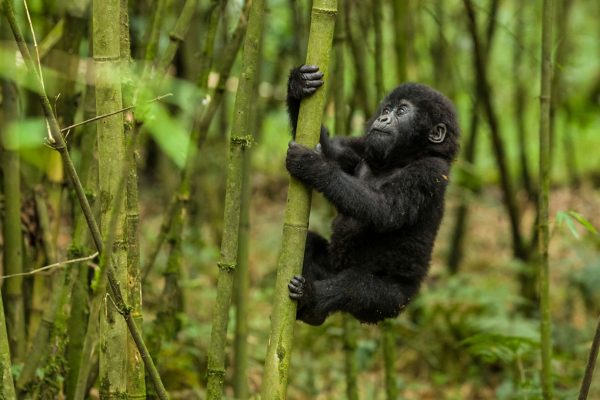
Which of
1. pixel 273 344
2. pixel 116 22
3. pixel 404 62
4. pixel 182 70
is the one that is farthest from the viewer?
pixel 182 70

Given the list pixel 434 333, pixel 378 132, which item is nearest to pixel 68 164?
pixel 378 132

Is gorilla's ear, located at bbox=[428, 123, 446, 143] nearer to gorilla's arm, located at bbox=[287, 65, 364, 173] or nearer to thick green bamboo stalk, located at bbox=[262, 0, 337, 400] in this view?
gorilla's arm, located at bbox=[287, 65, 364, 173]

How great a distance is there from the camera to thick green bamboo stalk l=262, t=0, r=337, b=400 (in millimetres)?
2541

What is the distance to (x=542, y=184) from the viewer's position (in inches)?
139

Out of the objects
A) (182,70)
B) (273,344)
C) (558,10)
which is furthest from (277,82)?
(273,344)

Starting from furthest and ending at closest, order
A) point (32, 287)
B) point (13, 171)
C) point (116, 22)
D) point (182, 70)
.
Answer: point (182, 70) → point (32, 287) → point (13, 171) → point (116, 22)

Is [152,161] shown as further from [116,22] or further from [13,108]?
[116,22]

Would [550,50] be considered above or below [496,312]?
above

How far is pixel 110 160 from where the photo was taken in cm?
226

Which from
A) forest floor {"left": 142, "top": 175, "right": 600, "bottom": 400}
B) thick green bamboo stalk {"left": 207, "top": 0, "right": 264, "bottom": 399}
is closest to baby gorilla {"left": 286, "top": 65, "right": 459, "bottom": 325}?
thick green bamboo stalk {"left": 207, "top": 0, "right": 264, "bottom": 399}

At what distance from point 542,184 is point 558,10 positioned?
417 centimetres

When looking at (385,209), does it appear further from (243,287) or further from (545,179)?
(243,287)

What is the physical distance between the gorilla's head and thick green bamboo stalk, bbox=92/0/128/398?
69.1 inches

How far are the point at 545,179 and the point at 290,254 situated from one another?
159 cm
